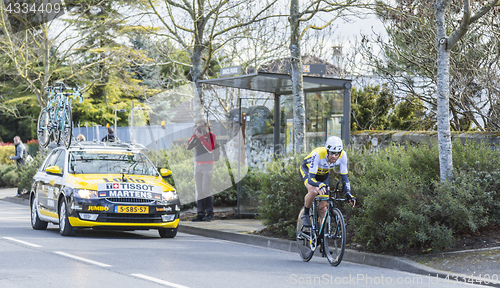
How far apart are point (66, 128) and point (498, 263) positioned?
964 centimetres

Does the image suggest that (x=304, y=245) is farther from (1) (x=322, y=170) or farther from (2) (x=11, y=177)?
(2) (x=11, y=177)

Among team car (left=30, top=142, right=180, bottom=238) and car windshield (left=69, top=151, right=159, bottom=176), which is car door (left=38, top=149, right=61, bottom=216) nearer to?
team car (left=30, top=142, right=180, bottom=238)

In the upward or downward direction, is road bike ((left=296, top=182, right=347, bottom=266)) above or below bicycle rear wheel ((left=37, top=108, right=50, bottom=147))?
below

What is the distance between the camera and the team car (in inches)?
→ 424

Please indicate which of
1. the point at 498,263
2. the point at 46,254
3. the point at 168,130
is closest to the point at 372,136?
the point at 498,263

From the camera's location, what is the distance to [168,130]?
47.3 m

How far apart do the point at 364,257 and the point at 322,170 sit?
1.41 metres

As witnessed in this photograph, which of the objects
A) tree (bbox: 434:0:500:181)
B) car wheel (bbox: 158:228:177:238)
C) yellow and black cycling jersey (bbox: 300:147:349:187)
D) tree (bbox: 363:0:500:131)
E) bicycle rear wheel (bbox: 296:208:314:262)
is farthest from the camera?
tree (bbox: 363:0:500:131)

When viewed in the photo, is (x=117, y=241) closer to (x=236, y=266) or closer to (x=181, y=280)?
(x=236, y=266)

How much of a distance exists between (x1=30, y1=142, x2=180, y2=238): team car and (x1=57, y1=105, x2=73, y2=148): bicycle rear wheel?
100 cm

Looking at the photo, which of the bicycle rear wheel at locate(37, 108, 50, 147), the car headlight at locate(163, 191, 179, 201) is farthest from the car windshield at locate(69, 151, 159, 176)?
the bicycle rear wheel at locate(37, 108, 50, 147)

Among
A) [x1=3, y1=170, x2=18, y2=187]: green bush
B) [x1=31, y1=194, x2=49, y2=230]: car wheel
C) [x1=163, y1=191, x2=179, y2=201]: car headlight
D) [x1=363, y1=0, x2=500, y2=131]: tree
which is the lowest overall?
[x1=31, y1=194, x2=49, y2=230]: car wheel

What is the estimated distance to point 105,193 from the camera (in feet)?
35.5

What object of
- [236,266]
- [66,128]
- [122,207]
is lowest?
[236,266]
